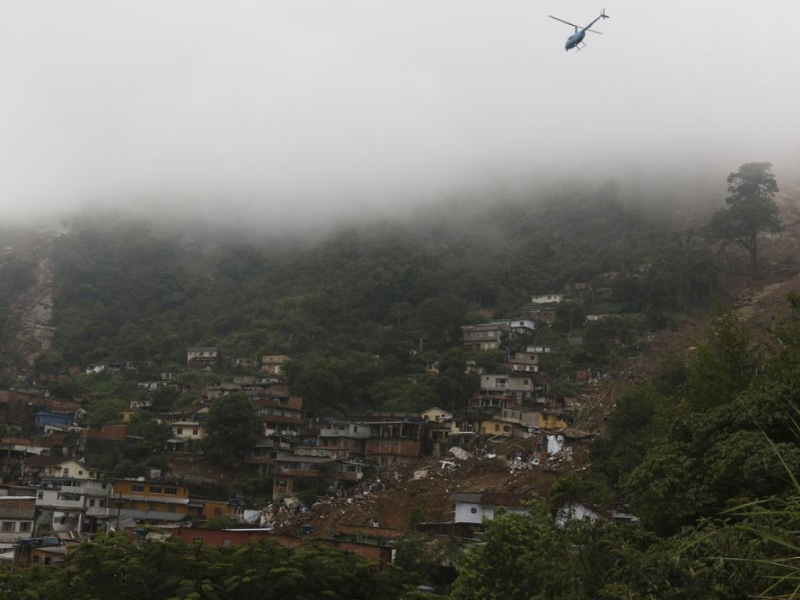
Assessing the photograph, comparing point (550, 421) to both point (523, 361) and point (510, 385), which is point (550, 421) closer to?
point (510, 385)

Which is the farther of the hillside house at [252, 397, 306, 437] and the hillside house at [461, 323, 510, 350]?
the hillside house at [461, 323, 510, 350]

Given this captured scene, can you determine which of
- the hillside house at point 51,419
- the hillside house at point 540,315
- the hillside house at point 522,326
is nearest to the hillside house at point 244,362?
the hillside house at point 51,419

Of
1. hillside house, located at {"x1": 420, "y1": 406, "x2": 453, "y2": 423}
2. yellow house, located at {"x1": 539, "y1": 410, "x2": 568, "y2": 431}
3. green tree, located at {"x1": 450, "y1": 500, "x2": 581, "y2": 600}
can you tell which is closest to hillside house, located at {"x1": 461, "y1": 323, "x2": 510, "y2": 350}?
yellow house, located at {"x1": 539, "y1": 410, "x2": 568, "y2": 431}

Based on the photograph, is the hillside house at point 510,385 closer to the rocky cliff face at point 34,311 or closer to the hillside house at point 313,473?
Answer: the hillside house at point 313,473

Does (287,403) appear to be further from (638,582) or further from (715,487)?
(638,582)

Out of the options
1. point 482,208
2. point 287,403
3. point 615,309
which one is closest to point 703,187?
point 482,208

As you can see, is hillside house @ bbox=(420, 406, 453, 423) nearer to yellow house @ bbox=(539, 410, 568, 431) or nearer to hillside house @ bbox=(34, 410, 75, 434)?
yellow house @ bbox=(539, 410, 568, 431)
